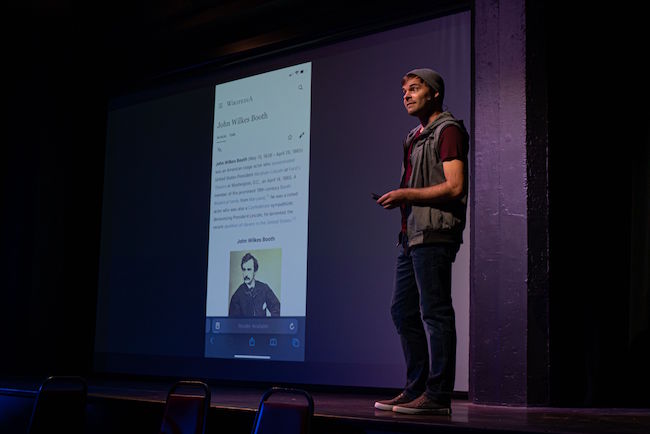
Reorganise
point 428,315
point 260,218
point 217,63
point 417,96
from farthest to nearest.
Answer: point 217,63 < point 260,218 < point 417,96 < point 428,315

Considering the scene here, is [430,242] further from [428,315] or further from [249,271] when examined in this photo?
[249,271]

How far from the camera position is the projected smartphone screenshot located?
475cm

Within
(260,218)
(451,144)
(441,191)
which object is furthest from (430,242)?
(260,218)

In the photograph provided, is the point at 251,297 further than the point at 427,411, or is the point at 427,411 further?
the point at 251,297

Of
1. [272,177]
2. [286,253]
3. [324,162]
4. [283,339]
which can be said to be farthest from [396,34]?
[283,339]

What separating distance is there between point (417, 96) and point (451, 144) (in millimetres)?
268

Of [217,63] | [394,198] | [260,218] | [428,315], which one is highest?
[217,63]

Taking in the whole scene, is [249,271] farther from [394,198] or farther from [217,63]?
[394,198]

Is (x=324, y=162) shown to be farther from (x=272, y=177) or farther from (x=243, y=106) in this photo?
(x=243, y=106)

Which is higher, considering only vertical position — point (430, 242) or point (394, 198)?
point (394, 198)

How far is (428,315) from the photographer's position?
2.84m

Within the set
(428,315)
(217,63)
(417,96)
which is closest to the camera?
(428,315)

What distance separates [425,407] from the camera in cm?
284

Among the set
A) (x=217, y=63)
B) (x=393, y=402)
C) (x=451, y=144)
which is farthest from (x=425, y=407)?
(x=217, y=63)
